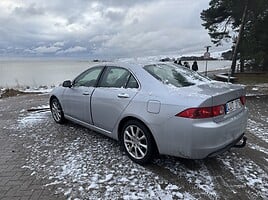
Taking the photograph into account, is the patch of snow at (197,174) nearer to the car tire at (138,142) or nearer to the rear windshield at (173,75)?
the car tire at (138,142)

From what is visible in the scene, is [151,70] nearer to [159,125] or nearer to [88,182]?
[159,125]

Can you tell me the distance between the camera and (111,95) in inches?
176

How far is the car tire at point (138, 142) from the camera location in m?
3.89

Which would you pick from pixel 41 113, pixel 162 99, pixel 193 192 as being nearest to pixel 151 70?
pixel 162 99

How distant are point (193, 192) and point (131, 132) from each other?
131cm

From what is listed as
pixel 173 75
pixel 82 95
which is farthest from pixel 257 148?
pixel 82 95

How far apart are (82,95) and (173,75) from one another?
6.26ft

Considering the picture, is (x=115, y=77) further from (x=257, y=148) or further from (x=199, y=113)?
(x=257, y=148)

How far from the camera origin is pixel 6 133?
Answer: 607 centimetres

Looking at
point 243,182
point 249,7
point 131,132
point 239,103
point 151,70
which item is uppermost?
point 249,7

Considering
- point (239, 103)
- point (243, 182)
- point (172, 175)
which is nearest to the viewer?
point (243, 182)

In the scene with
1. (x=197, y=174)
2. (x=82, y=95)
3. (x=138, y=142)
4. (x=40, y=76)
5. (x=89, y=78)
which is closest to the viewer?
(x=197, y=174)

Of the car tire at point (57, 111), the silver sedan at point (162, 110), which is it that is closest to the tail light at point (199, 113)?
the silver sedan at point (162, 110)

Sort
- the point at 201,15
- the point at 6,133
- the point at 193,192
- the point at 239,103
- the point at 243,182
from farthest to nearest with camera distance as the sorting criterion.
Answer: the point at 201,15 → the point at 6,133 → the point at 239,103 → the point at 243,182 → the point at 193,192
